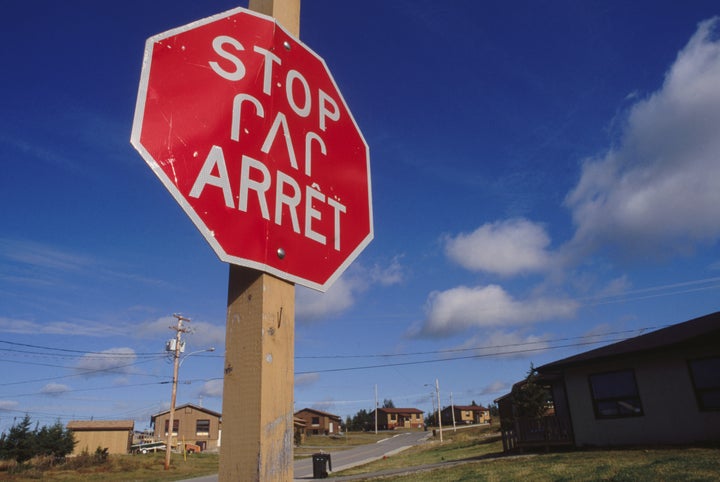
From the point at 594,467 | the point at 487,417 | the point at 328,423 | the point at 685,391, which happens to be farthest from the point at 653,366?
the point at 487,417

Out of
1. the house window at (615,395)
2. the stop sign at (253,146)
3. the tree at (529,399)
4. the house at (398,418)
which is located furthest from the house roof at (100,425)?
the house at (398,418)

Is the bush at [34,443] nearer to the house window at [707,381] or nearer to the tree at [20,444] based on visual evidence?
the tree at [20,444]

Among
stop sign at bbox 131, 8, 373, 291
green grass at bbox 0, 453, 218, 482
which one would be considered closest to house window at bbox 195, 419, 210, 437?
green grass at bbox 0, 453, 218, 482

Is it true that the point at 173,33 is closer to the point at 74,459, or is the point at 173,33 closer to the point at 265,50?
the point at 265,50

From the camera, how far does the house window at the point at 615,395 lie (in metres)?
16.8

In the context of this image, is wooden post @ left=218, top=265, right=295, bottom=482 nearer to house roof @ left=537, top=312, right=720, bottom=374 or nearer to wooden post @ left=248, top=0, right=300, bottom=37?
wooden post @ left=248, top=0, right=300, bottom=37

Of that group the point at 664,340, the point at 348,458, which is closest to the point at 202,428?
the point at 348,458

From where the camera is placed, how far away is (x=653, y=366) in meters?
16.4

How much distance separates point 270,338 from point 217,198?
0.50 metres

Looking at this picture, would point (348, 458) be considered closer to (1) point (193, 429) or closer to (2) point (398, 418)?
(1) point (193, 429)

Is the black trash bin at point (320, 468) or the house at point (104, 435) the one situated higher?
the house at point (104, 435)

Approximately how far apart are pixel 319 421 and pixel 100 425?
45.3 metres

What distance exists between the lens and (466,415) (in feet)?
318

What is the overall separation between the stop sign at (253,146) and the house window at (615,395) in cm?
1837
